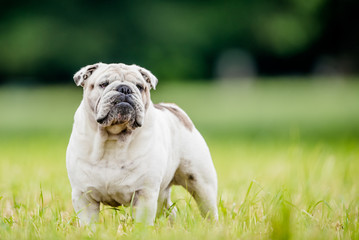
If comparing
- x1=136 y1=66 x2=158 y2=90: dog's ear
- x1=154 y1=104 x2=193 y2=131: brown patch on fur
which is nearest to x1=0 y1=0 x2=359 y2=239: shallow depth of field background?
x1=154 y1=104 x2=193 y2=131: brown patch on fur

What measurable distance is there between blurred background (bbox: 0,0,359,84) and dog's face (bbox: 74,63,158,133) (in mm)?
11121

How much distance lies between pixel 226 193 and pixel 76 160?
5.64ft

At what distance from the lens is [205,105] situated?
59.8 feet

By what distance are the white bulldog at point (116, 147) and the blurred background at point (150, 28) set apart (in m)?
11.2

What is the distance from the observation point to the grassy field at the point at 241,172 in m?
2.70

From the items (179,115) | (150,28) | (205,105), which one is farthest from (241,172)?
(205,105)

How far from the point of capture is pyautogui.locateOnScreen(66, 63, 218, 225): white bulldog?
2.98 meters

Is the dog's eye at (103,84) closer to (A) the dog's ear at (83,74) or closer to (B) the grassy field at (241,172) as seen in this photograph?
(A) the dog's ear at (83,74)

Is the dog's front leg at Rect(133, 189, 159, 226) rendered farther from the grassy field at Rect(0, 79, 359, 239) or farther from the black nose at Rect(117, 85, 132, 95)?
the black nose at Rect(117, 85, 132, 95)

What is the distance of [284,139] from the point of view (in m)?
9.81

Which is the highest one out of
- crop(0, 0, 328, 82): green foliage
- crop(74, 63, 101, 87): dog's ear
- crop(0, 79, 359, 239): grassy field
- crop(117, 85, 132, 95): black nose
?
crop(0, 0, 328, 82): green foliage

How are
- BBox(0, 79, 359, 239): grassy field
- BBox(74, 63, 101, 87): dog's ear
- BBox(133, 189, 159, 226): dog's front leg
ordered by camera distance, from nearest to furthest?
1. BBox(0, 79, 359, 239): grassy field
2. BBox(133, 189, 159, 226): dog's front leg
3. BBox(74, 63, 101, 87): dog's ear

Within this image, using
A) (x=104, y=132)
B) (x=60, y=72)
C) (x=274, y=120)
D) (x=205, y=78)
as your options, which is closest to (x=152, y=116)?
(x=104, y=132)

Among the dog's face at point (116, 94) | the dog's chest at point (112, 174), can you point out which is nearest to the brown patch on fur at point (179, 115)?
the dog's face at point (116, 94)
